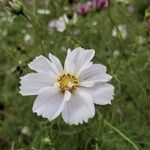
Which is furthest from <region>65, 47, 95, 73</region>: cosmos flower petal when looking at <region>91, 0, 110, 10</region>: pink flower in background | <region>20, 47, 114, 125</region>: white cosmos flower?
<region>91, 0, 110, 10</region>: pink flower in background

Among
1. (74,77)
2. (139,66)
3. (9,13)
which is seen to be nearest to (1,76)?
(139,66)

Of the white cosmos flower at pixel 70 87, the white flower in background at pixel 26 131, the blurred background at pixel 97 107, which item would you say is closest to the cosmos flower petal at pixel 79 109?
the white cosmos flower at pixel 70 87

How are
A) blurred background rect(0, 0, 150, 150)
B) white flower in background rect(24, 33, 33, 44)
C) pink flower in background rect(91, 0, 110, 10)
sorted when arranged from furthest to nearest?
white flower in background rect(24, 33, 33, 44) → pink flower in background rect(91, 0, 110, 10) → blurred background rect(0, 0, 150, 150)

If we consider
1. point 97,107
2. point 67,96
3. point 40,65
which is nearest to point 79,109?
point 67,96

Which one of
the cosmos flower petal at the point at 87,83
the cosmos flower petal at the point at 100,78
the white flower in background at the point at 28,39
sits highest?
the white flower in background at the point at 28,39

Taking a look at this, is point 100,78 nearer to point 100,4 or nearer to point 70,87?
point 70,87

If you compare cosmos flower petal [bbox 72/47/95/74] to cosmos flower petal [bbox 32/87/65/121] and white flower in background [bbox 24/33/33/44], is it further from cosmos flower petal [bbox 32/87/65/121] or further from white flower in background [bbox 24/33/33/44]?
white flower in background [bbox 24/33/33/44]

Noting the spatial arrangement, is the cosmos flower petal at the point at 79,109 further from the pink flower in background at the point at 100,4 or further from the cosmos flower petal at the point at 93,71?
the pink flower in background at the point at 100,4

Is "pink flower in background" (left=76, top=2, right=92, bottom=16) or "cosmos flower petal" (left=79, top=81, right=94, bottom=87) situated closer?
"cosmos flower petal" (left=79, top=81, right=94, bottom=87)
